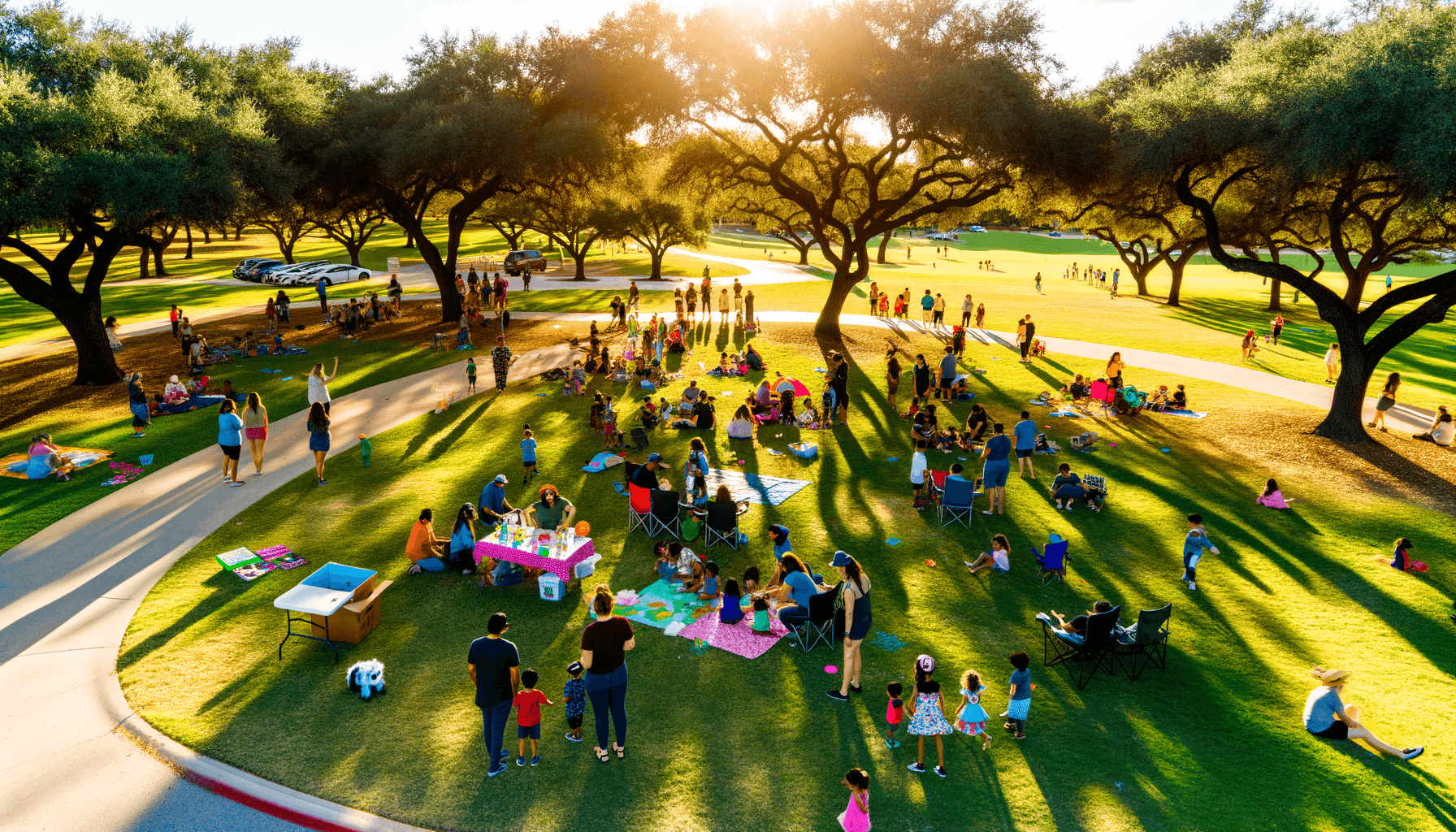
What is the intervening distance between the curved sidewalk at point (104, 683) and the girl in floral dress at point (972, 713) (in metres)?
6.01

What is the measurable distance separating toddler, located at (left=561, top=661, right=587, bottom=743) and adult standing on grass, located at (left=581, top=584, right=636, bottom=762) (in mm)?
413

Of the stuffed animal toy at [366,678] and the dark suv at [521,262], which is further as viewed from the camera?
the dark suv at [521,262]

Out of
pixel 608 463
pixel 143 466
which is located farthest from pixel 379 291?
pixel 608 463

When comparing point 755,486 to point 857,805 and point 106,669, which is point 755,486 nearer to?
point 857,805

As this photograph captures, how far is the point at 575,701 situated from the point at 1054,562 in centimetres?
815

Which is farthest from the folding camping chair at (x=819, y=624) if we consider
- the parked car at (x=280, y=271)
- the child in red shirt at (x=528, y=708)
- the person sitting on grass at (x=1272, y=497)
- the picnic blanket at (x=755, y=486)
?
the parked car at (x=280, y=271)

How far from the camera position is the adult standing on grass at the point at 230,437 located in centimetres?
1589

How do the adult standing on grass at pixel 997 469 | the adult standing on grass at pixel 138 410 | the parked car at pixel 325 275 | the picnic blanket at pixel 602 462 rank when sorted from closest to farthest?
the adult standing on grass at pixel 997 469, the picnic blanket at pixel 602 462, the adult standing on grass at pixel 138 410, the parked car at pixel 325 275

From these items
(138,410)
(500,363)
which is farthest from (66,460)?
(500,363)

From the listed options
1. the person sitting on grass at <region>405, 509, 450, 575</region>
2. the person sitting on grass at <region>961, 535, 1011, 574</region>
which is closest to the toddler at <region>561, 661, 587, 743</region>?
the person sitting on grass at <region>405, 509, 450, 575</region>

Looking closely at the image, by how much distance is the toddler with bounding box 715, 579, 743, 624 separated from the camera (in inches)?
431

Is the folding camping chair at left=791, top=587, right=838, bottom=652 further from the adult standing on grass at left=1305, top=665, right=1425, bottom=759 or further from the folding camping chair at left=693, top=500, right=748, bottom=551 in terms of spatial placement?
the adult standing on grass at left=1305, top=665, right=1425, bottom=759

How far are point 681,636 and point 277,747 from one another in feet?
16.3

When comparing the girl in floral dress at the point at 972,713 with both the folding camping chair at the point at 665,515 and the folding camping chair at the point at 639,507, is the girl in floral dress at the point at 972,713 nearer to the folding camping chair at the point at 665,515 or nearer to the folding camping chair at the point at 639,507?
the folding camping chair at the point at 665,515
